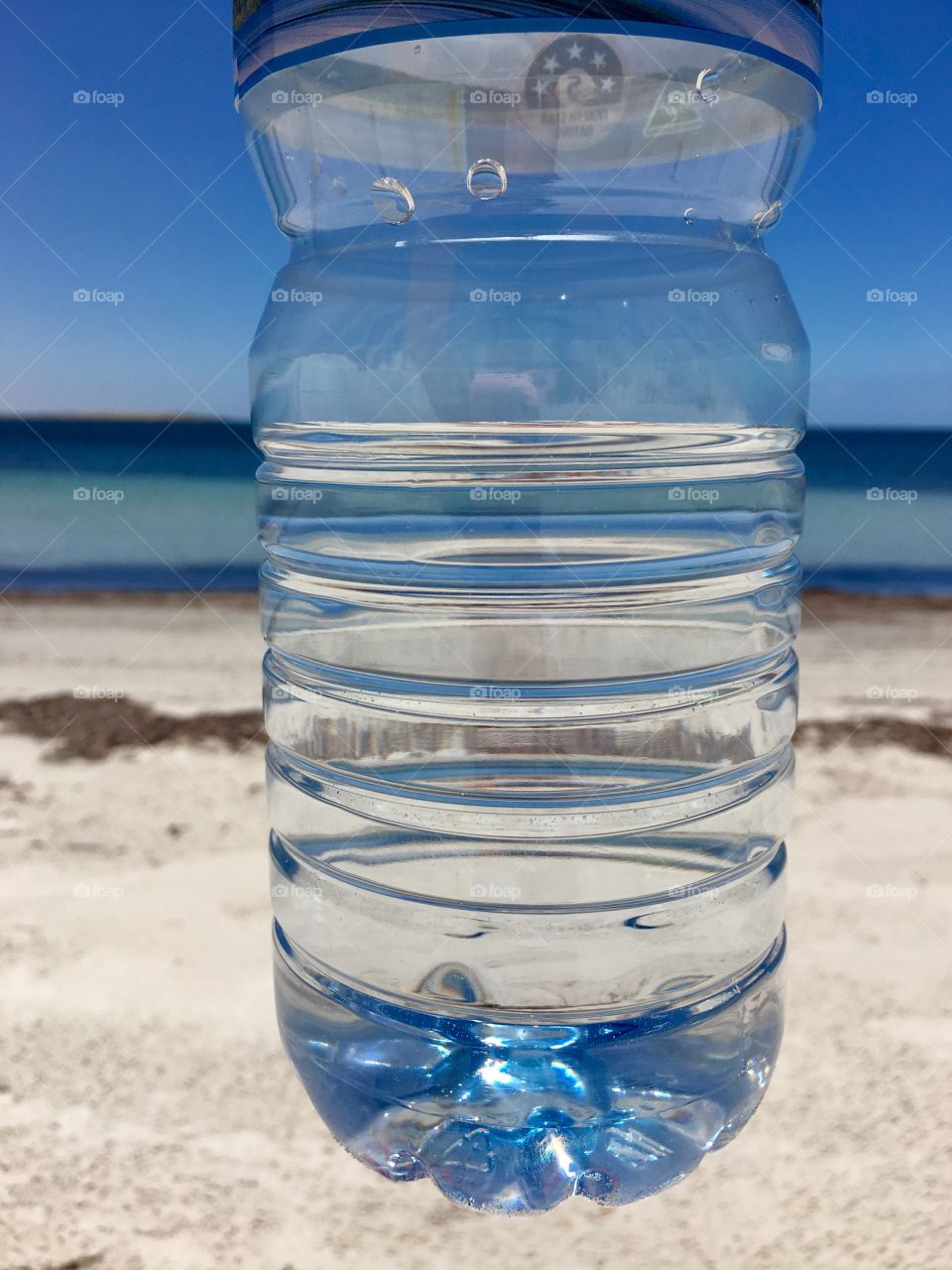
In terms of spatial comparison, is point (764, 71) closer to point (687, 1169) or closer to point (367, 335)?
point (367, 335)

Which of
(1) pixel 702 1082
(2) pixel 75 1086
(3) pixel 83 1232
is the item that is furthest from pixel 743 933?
(2) pixel 75 1086

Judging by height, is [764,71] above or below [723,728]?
above

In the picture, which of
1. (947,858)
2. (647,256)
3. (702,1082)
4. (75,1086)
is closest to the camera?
(647,256)
